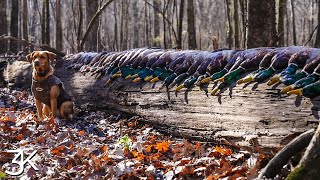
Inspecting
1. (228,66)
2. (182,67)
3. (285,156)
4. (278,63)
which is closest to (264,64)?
(278,63)

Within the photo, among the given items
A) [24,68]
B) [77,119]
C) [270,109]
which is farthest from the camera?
[24,68]

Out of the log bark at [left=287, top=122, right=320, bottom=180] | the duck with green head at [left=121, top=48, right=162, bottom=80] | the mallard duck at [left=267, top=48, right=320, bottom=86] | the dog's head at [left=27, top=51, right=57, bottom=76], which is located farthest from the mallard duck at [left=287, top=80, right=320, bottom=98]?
the dog's head at [left=27, top=51, right=57, bottom=76]

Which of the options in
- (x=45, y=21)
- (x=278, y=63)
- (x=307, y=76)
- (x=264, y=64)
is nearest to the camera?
(x=307, y=76)

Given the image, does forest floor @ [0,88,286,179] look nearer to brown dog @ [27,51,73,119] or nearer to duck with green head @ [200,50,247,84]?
brown dog @ [27,51,73,119]

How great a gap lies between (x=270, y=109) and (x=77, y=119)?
387 cm

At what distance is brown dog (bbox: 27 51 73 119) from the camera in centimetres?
630

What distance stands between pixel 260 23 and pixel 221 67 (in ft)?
7.75

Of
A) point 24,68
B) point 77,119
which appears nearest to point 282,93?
point 77,119

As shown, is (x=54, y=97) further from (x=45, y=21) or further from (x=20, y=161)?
(x=45, y=21)

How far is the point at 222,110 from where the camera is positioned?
423 cm

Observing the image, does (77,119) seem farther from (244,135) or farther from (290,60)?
(290,60)

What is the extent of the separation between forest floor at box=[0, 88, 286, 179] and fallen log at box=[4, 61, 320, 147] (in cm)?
13

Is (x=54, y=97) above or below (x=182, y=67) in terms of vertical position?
below

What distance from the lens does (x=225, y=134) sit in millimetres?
4129
